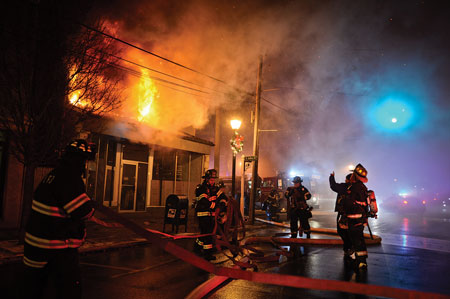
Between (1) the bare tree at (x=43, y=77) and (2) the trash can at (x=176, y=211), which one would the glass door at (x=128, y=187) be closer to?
(2) the trash can at (x=176, y=211)

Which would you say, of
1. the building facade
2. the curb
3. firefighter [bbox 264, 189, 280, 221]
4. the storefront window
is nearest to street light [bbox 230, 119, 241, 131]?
the building facade

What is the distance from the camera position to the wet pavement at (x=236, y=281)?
479 cm

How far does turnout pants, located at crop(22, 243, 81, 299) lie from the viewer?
277cm

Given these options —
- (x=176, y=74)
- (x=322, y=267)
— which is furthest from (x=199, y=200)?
(x=176, y=74)

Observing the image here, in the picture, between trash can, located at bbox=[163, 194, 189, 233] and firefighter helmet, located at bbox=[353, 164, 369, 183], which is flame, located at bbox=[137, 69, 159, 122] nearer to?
trash can, located at bbox=[163, 194, 189, 233]

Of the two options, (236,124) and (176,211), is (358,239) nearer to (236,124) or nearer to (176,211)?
(176,211)

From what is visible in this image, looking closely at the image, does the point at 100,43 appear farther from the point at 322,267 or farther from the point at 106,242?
the point at 322,267

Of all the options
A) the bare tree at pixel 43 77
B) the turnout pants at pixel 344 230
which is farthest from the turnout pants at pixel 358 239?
the bare tree at pixel 43 77

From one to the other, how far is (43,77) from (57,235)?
19.9 feet

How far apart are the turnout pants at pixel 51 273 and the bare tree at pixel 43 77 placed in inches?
217

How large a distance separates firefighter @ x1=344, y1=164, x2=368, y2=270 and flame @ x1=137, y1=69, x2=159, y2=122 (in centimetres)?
1070

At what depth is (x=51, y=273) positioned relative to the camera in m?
2.85

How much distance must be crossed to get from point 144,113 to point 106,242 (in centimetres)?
804

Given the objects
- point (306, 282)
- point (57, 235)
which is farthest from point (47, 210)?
point (306, 282)
